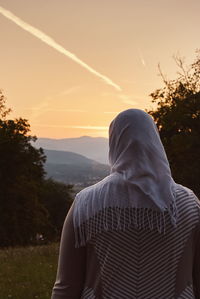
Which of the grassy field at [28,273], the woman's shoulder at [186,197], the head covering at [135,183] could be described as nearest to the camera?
the head covering at [135,183]

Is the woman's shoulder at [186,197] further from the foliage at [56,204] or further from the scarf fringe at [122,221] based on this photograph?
the foliage at [56,204]

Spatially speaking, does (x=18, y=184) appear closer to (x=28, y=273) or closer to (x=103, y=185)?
(x=28, y=273)

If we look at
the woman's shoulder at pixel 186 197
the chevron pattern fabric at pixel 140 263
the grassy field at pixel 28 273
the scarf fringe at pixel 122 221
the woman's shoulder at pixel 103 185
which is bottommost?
the grassy field at pixel 28 273

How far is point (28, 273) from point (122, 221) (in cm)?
959

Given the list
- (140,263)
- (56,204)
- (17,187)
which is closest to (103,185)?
(140,263)

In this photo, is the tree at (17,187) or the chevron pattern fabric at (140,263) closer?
the chevron pattern fabric at (140,263)

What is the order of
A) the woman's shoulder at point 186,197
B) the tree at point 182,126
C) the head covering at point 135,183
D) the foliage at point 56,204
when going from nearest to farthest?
the head covering at point 135,183 → the woman's shoulder at point 186,197 → the tree at point 182,126 → the foliage at point 56,204

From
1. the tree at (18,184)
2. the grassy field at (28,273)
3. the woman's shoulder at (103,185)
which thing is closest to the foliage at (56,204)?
the tree at (18,184)

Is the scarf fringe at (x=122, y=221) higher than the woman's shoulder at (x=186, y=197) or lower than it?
lower

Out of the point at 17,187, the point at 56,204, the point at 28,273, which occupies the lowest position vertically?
the point at 28,273

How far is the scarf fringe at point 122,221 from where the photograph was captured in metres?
2.58

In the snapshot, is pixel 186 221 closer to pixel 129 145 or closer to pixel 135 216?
pixel 135 216

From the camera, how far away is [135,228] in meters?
2.58

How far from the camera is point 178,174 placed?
1697 inches
